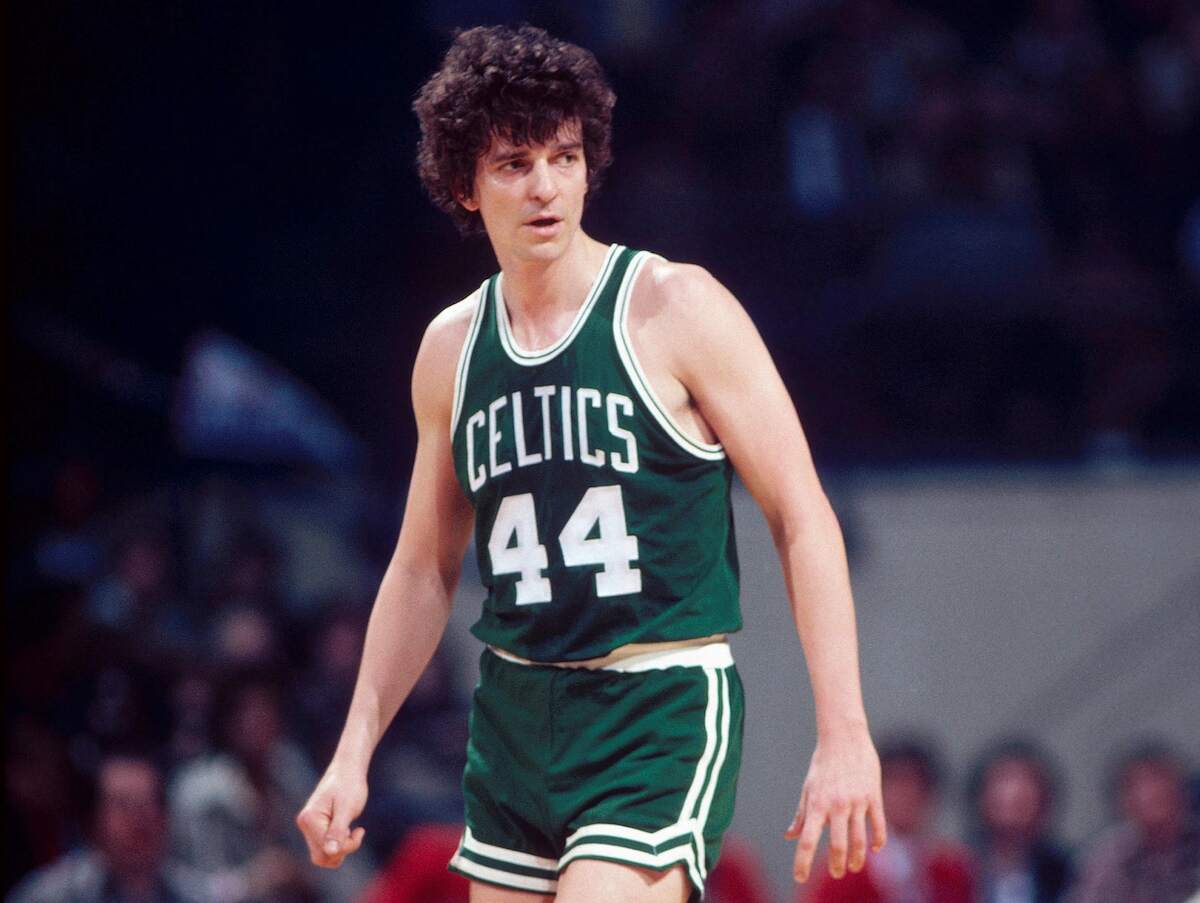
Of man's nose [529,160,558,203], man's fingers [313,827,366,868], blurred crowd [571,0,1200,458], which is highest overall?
blurred crowd [571,0,1200,458]

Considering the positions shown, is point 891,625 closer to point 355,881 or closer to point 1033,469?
point 1033,469

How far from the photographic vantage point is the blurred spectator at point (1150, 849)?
19.5ft

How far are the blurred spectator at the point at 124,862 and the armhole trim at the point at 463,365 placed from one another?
3442 millimetres

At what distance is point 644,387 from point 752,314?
506cm

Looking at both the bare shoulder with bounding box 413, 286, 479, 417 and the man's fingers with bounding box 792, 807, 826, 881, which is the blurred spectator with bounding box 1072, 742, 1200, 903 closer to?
the man's fingers with bounding box 792, 807, 826, 881


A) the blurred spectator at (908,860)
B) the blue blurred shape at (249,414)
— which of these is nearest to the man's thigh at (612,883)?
the blurred spectator at (908,860)

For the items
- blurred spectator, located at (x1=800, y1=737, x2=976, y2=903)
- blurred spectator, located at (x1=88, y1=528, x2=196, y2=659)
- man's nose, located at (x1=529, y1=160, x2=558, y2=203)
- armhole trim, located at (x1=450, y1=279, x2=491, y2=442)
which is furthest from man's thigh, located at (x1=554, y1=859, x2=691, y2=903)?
blurred spectator, located at (x1=88, y1=528, x2=196, y2=659)

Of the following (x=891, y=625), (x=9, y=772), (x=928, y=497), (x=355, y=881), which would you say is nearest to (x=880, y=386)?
(x=928, y=497)

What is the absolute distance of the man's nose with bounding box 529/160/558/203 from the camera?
8.63ft

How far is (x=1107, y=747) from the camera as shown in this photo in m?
7.30

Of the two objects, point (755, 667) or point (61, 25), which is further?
point (61, 25)

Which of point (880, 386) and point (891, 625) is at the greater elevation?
point (880, 386)

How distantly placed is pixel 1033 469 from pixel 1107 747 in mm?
1219

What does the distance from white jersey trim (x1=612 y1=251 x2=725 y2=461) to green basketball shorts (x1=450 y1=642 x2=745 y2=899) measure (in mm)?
310
